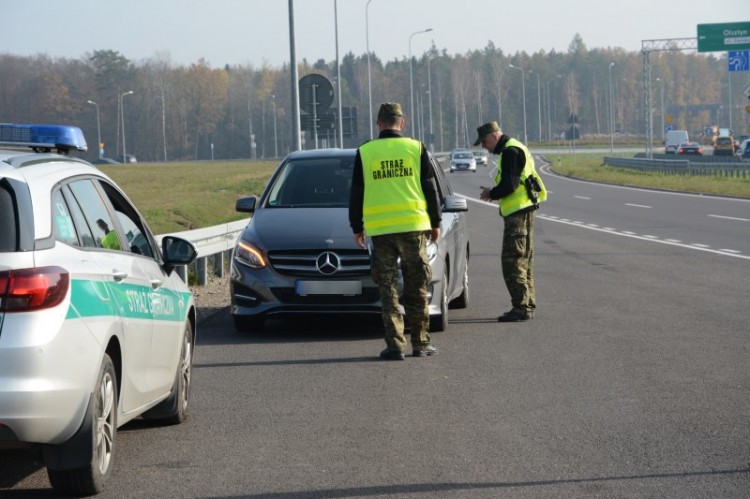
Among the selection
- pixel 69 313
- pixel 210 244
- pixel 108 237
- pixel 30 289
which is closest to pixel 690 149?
pixel 210 244

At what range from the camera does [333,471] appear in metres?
5.94

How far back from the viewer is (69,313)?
5164 millimetres

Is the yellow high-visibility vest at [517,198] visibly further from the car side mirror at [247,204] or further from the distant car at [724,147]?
the distant car at [724,147]

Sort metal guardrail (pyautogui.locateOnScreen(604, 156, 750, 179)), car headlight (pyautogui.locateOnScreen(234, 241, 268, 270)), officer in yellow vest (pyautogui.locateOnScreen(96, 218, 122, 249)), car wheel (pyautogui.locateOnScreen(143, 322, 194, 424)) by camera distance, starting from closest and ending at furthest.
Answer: officer in yellow vest (pyautogui.locateOnScreen(96, 218, 122, 249))
car wheel (pyautogui.locateOnScreen(143, 322, 194, 424))
car headlight (pyautogui.locateOnScreen(234, 241, 268, 270))
metal guardrail (pyautogui.locateOnScreen(604, 156, 750, 179))

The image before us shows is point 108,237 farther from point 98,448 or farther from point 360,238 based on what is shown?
point 360,238

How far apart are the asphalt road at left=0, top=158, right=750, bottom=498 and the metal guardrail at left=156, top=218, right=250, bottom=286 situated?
187 cm

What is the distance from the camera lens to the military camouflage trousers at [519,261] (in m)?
12.1

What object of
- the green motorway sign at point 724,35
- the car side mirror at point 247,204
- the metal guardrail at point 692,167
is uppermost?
the green motorway sign at point 724,35

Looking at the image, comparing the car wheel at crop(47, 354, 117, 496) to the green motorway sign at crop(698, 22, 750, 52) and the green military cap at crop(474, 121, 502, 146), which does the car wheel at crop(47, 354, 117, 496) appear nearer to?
the green military cap at crop(474, 121, 502, 146)

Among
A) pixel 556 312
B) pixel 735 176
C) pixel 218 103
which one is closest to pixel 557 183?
pixel 735 176

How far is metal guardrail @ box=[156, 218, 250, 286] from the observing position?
1455 centimetres

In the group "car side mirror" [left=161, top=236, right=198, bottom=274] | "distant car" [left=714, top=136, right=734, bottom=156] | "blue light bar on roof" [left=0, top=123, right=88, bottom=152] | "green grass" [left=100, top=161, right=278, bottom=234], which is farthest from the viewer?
"distant car" [left=714, top=136, right=734, bottom=156]

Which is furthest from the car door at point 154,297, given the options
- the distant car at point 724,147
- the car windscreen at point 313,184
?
the distant car at point 724,147

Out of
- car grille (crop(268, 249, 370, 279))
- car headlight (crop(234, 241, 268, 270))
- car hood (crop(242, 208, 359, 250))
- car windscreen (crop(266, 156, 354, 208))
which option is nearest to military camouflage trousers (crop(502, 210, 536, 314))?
car windscreen (crop(266, 156, 354, 208))
